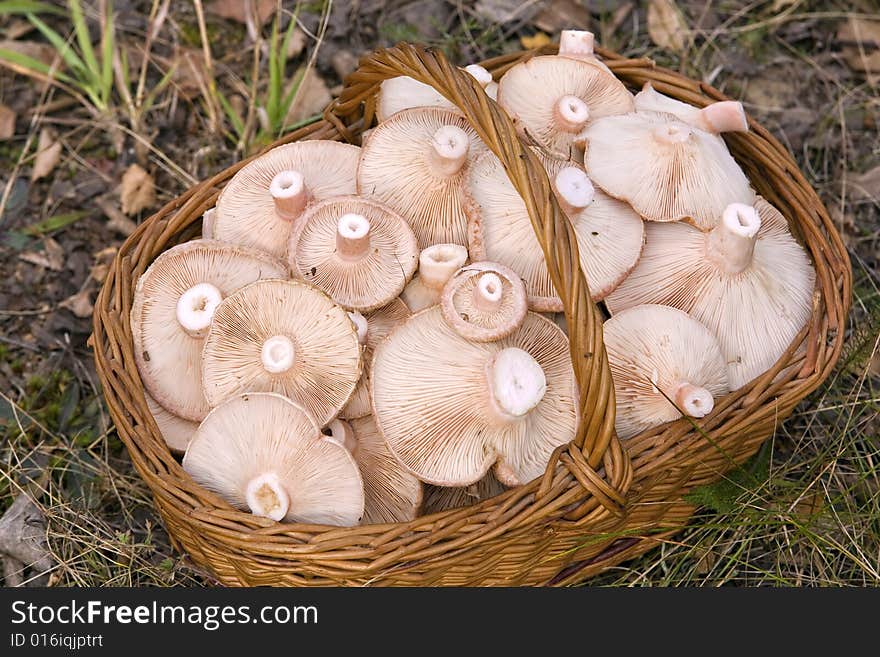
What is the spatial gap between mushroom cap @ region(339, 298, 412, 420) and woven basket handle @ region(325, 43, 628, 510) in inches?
19.1

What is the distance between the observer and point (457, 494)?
2346 mm

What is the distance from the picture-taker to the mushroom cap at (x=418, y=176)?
7.79 ft

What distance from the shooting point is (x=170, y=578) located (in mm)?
2510

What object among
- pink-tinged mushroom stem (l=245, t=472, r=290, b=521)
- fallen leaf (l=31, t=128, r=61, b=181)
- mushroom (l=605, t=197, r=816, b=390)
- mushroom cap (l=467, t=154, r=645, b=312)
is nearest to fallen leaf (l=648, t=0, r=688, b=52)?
mushroom (l=605, t=197, r=816, b=390)

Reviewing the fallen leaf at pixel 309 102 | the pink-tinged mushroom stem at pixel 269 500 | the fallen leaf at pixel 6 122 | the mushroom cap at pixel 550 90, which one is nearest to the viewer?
the pink-tinged mushroom stem at pixel 269 500

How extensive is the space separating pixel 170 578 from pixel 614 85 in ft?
6.64

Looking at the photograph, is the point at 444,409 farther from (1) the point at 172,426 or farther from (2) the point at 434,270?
(1) the point at 172,426

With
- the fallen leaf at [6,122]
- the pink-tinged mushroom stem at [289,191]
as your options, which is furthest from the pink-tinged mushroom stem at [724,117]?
the fallen leaf at [6,122]

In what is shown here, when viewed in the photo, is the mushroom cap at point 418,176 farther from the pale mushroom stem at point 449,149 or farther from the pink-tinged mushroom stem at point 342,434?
the pink-tinged mushroom stem at point 342,434

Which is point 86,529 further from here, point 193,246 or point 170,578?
point 193,246

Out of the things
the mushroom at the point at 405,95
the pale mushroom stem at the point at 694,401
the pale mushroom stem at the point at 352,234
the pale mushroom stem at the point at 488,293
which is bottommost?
the pale mushroom stem at the point at 694,401

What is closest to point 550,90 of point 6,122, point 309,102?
point 309,102

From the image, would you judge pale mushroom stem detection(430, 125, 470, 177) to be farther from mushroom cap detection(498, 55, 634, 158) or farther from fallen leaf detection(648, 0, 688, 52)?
fallen leaf detection(648, 0, 688, 52)

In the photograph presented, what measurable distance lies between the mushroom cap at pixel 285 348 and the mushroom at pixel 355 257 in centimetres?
16
